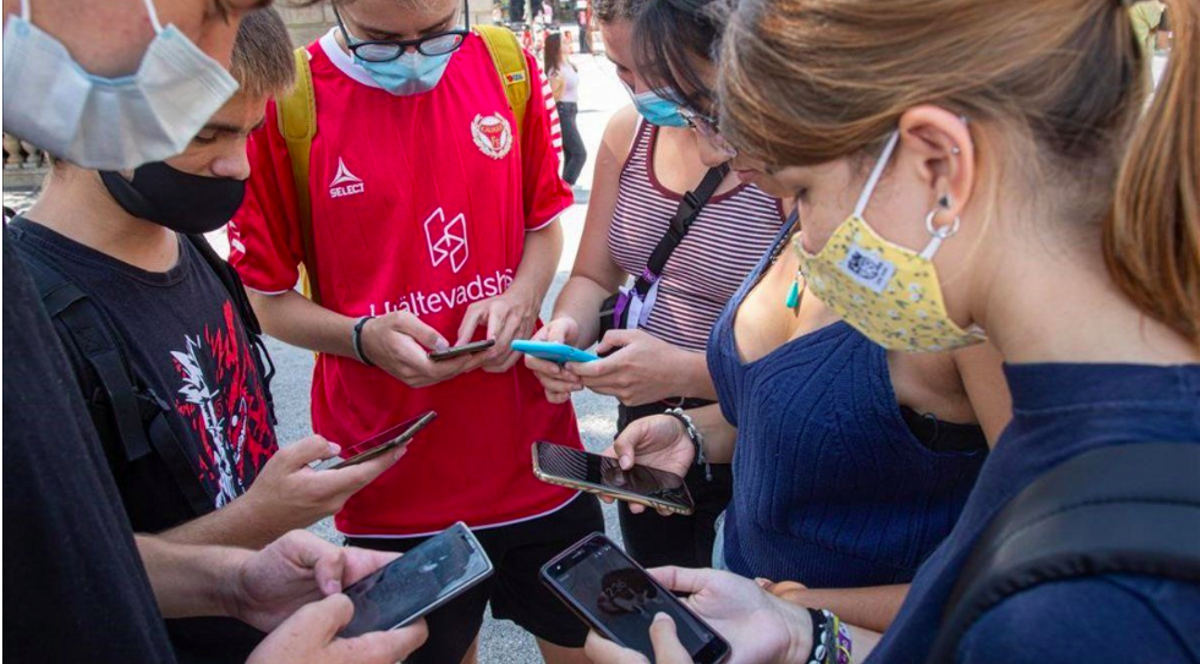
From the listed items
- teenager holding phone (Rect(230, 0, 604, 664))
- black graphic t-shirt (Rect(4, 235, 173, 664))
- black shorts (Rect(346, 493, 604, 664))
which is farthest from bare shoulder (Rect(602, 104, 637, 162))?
black graphic t-shirt (Rect(4, 235, 173, 664))

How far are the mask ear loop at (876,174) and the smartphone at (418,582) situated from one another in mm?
893

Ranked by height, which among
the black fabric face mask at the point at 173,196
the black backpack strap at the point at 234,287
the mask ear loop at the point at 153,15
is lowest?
the black backpack strap at the point at 234,287

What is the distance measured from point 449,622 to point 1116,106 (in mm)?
1901

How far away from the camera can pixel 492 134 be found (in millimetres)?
2191

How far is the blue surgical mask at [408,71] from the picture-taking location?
2.02 metres

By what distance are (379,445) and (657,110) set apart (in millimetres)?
1043

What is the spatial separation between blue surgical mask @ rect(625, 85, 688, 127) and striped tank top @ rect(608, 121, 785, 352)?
135 millimetres

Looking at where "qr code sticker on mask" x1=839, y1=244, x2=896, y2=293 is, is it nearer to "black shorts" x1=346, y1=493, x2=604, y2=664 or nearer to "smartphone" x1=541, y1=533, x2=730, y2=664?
"smartphone" x1=541, y1=533, x2=730, y2=664

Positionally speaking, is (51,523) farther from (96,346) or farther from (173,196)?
(173,196)

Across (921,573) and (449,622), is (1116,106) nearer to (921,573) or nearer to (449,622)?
(921,573)

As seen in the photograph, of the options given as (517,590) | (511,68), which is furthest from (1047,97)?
(517,590)

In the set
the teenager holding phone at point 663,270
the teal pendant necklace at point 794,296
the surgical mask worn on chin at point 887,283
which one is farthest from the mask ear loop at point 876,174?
the teenager holding phone at point 663,270

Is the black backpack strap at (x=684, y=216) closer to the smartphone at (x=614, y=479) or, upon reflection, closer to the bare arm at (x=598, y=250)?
the bare arm at (x=598, y=250)

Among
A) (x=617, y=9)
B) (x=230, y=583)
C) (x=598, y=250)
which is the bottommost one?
(x=230, y=583)
